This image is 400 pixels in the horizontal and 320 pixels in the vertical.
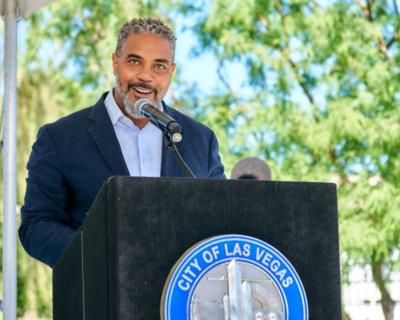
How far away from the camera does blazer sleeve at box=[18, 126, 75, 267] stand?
2.20 meters

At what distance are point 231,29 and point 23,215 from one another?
25.9 feet

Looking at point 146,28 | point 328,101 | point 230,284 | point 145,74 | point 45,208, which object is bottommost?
point 230,284

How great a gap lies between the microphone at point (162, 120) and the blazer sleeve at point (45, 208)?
29 cm

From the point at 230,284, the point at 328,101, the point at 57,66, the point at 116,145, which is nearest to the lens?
the point at 230,284

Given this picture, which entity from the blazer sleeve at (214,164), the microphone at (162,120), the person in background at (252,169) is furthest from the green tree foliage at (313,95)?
the microphone at (162,120)

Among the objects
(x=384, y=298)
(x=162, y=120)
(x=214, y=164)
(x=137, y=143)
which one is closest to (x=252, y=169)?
(x=214, y=164)

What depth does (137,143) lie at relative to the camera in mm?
2584

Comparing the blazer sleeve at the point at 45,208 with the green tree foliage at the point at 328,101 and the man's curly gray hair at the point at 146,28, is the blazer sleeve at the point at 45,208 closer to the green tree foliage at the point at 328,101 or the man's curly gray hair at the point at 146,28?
the man's curly gray hair at the point at 146,28

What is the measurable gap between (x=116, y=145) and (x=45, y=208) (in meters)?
0.23

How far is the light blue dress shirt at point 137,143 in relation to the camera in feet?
8.32

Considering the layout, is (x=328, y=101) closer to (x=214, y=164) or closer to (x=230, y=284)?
(x=214, y=164)

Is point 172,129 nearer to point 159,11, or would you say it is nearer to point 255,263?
point 255,263

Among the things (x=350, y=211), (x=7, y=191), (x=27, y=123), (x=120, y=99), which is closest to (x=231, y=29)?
(x=350, y=211)

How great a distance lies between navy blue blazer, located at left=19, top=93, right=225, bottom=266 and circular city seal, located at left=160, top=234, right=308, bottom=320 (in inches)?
21.8
